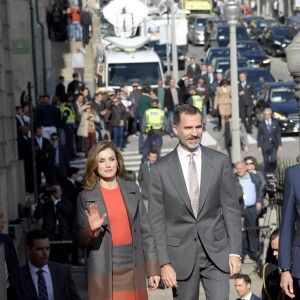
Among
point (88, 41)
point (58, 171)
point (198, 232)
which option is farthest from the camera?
point (88, 41)

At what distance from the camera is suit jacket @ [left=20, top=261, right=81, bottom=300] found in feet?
30.8

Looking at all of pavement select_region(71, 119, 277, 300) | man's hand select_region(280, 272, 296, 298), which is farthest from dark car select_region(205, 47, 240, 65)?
man's hand select_region(280, 272, 296, 298)

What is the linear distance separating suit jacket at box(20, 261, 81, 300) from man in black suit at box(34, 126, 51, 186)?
15122 mm

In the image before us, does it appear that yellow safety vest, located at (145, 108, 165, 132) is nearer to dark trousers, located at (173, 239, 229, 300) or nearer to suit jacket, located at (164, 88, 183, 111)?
suit jacket, located at (164, 88, 183, 111)

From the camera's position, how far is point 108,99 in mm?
31297

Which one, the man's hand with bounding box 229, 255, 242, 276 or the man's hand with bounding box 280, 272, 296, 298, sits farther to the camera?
the man's hand with bounding box 229, 255, 242, 276

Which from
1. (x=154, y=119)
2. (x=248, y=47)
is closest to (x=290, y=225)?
(x=154, y=119)

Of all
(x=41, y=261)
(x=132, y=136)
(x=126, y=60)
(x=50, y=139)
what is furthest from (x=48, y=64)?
(x=41, y=261)

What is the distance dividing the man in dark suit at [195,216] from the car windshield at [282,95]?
25735mm

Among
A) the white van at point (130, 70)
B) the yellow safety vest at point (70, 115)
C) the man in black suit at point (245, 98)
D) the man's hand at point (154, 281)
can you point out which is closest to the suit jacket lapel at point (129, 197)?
the man's hand at point (154, 281)

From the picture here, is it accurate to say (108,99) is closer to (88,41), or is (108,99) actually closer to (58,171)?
(58,171)

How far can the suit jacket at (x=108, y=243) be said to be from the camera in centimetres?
909

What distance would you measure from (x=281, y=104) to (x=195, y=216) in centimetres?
2557

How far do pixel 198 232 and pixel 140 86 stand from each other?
88.9 feet
